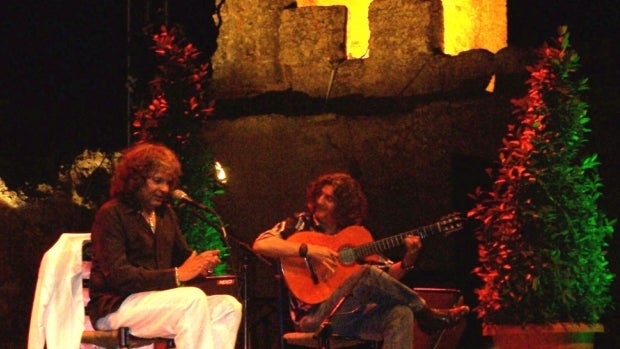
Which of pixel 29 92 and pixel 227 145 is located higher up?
pixel 29 92

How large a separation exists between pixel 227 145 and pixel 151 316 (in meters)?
3.63

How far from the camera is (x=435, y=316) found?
644 cm

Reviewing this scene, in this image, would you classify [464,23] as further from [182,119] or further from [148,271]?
[148,271]

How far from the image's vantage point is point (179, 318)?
5570mm

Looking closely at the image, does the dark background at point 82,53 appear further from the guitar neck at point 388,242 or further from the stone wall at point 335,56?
the guitar neck at point 388,242

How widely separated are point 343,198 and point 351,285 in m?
0.77

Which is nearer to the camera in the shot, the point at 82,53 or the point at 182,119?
the point at 182,119

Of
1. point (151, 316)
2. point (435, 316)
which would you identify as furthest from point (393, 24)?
point (151, 316)

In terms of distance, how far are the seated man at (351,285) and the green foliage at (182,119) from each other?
4.51ft

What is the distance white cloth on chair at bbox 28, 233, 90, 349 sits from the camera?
5.62m

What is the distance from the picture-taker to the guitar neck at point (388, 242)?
22.0 feet

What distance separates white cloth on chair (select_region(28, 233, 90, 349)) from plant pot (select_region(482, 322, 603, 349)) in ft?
8.99

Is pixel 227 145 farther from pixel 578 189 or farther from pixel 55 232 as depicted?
pixel 578 189

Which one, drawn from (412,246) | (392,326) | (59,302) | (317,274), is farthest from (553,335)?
(59,302)
